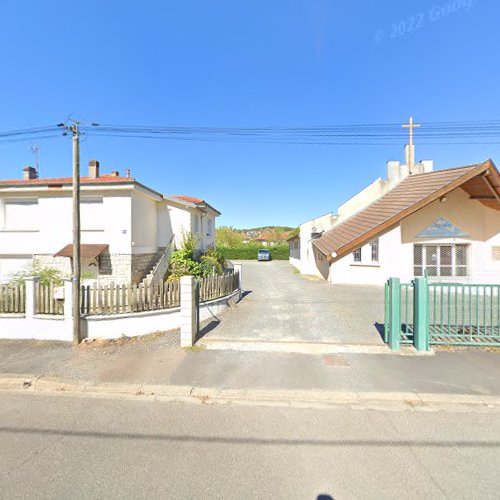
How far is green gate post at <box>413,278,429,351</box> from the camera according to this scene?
487cm

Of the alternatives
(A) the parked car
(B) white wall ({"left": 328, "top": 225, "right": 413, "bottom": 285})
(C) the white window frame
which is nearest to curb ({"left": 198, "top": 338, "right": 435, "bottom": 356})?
(B) white wall ({"left": 328, "top": 225, "right": 413, "bottom": 285})

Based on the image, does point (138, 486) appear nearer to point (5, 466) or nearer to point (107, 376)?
point (5, 466)

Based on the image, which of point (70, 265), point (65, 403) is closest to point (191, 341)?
point (65, 403)

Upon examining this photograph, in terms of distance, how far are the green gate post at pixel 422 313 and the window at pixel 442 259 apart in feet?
25.9

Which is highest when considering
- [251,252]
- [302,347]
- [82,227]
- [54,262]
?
[82,227]

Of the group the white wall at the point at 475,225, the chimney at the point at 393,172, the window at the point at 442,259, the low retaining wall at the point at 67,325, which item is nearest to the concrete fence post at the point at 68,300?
the low retaining wall at the point at 67,325

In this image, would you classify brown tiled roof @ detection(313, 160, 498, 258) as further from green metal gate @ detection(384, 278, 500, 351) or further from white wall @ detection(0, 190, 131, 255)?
white wall @ detection(0, 190, 131, 255)

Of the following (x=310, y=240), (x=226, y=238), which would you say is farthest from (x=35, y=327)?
(x=226, y=238)

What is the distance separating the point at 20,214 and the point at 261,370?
37.3ft

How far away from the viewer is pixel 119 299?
5.94 m

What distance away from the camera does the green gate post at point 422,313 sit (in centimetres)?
487

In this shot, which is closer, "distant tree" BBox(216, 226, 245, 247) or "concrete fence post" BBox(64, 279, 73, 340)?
"concrete fence post" BBox(64, 279, 73, 340)

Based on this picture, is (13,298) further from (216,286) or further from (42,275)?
(216,286)

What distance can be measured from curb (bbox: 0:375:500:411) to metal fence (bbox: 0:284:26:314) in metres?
2.71
